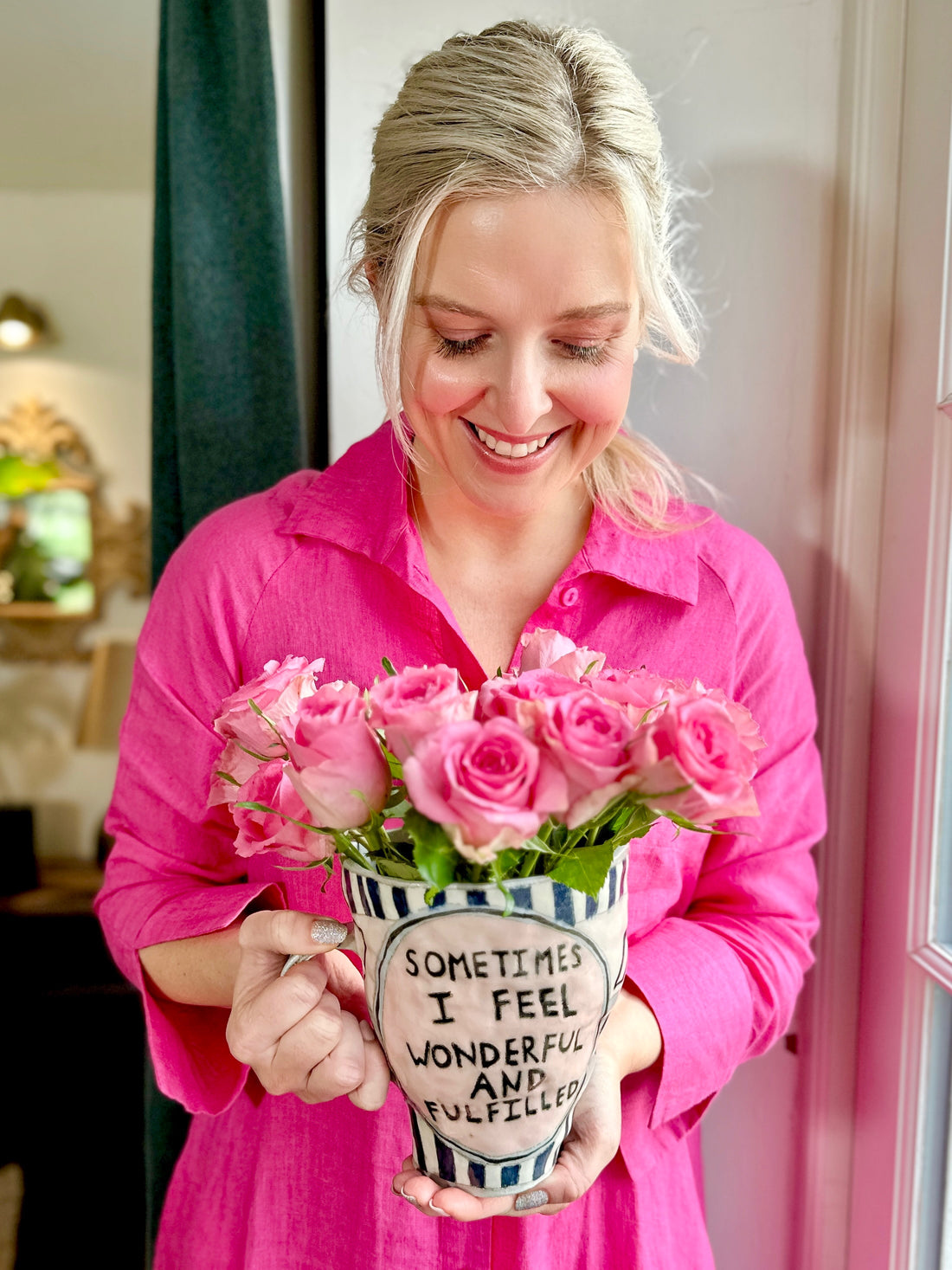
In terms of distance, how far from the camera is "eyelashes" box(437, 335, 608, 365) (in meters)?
0.83

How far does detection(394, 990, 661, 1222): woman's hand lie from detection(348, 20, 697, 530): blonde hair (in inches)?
22.5

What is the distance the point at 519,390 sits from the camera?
0.80m

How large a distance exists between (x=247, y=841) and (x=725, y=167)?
91 cm

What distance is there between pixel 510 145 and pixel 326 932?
62cm

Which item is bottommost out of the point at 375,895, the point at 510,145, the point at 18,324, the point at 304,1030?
the point at 304,1030

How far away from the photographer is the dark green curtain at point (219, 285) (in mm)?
1229

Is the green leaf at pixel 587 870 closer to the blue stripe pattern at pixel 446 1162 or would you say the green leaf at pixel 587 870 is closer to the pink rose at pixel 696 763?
the pink rose at pixel 696 763

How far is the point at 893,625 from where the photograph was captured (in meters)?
1.06

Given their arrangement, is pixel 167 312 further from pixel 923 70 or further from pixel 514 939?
pixel 514 939

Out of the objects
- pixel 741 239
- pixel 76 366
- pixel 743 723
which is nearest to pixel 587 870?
pixel 743 723

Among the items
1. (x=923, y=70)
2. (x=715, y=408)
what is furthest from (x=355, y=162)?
(x=923, y=70)

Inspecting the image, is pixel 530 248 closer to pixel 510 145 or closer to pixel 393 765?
pixel 510 145

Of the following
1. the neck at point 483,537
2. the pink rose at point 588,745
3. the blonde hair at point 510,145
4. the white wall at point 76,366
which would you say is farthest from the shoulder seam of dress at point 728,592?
the white wall at point 76,366

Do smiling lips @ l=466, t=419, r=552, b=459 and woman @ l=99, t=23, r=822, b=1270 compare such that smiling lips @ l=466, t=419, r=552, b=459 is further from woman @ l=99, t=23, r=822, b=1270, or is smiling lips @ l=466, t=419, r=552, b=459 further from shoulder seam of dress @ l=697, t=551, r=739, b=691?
shoulder seam of dress @ l=697, t=551, r=739, b=691
